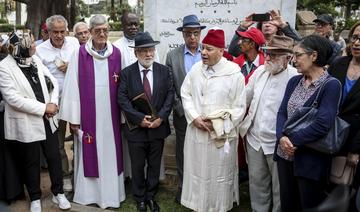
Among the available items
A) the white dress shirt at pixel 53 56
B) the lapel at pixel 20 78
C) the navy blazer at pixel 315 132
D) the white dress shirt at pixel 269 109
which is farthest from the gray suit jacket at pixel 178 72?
the lapel at pixel 20 78

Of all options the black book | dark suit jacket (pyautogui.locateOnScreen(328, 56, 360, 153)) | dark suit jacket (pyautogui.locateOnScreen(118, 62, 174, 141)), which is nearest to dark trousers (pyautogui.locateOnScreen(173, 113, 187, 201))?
dark suit jacket (pyautogui.locateOnScreen(118, 62, 174, 141))


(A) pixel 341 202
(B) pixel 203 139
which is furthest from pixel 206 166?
(A) pixel 341 202

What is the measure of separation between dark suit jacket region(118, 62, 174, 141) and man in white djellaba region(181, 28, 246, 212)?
317mm

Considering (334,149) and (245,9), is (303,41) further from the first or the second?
(245,9)

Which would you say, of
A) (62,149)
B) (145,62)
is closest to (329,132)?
(145,62)

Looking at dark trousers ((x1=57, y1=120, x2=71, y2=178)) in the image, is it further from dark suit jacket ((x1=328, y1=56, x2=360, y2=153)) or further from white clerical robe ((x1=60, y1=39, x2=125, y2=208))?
dark suit jacket ((x1=328, y1=56, x2=360, y2=153))

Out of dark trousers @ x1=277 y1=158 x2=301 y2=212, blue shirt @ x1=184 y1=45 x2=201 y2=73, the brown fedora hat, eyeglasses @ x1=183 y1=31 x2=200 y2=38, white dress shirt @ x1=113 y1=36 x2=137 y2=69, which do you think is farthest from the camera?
white dress shirt @ x1=113 y1=36 x2=137 y2=69

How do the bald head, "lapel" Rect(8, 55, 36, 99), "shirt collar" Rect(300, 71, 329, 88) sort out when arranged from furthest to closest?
the bald head < "lapel" Rect(8, 55, 36, 99) < "shirt collar" Rect(300, 71, 329, 88)

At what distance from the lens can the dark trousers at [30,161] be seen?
414 cm

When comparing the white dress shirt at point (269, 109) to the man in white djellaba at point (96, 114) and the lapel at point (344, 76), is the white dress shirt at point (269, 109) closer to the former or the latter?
the lapel at point (344, 76)

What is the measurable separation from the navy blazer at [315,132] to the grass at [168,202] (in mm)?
1382

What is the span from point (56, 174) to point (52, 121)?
0.59m

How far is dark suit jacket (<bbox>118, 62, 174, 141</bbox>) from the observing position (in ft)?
13.5

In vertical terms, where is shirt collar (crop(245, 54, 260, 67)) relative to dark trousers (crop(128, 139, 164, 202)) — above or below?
above
